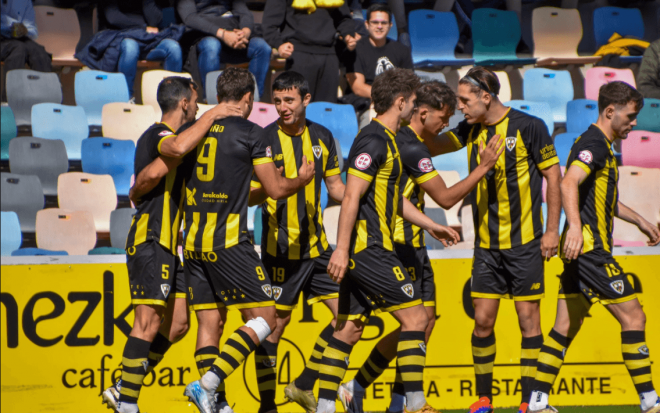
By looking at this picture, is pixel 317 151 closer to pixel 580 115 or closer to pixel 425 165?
pixel 425 165

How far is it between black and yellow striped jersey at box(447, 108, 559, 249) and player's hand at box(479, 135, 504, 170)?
0.34 meters

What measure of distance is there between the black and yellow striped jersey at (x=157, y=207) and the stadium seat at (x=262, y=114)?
11.9 feet

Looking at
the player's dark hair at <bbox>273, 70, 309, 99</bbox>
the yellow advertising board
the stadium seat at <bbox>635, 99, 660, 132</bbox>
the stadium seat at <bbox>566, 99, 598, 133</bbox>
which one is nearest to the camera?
the player's dark hair at <bbox>273, 70, 309, 99</bbox>

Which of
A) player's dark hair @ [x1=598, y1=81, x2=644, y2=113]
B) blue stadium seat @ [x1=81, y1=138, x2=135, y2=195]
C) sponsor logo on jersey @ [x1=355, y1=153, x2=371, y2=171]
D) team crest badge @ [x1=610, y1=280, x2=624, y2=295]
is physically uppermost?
player's dark hair @ [x1=598, y1=81, x2=644, y2=113]

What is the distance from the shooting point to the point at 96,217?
7648 millimetres

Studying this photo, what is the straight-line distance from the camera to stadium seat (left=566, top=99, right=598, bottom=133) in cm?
916

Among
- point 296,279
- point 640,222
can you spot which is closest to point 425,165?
point 296,279

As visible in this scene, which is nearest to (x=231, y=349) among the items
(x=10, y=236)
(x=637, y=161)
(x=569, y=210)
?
(x=569, y=210)

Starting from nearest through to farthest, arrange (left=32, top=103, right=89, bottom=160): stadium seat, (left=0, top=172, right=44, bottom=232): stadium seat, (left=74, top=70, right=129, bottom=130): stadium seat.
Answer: (left=0, top=172, right=44, bottom=232): stadium seat
(left=32, top=103, right=89, bottom=160): stadium seat
(left=74, top=70, right=129, bottom=130): stadium seat

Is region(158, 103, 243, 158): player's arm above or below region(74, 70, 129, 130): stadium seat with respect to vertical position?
below

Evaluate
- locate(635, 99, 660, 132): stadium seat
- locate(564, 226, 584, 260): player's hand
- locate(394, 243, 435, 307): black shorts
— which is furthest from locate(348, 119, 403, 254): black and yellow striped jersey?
locate(635, 99, 660, 132): stadium seat

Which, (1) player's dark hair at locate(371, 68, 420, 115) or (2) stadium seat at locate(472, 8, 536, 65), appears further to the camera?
(2) stadium seat at locate(472, 8, 536, 65)

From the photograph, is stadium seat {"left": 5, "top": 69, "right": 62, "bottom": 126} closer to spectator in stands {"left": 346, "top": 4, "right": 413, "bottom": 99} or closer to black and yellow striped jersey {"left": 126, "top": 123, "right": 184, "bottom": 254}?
spectator in stands {"left": 346, "top": 4, "right": 413, "bottom": 99}

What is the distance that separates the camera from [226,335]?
223 inches
